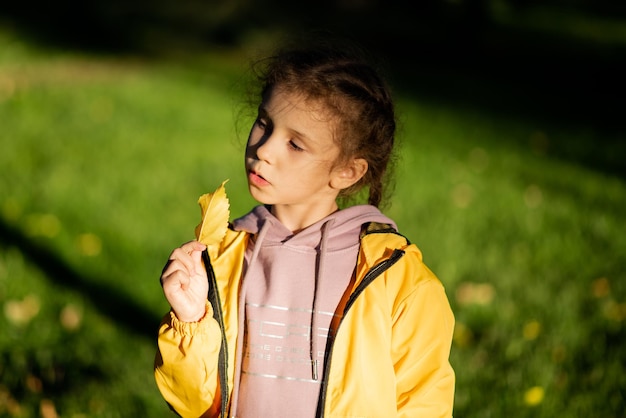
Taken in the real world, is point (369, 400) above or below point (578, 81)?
below

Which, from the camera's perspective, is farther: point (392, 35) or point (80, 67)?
point (392, 35)

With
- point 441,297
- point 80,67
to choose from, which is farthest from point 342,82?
point 80,67

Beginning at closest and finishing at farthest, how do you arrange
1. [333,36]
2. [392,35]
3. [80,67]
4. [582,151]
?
1. [333,36]
2. [582,151]
3. [80,67]
4. [392,35]

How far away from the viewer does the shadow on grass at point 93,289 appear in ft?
11.1

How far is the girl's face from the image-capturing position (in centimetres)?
181

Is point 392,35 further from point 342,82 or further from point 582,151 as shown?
point 342,82

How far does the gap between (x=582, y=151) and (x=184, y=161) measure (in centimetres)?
352

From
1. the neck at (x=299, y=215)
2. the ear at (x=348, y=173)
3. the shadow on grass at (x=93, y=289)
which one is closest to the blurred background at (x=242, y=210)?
the shadow on grass at (x=93, y=289)

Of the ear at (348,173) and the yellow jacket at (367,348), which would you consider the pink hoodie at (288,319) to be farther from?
the ear at (348,173)

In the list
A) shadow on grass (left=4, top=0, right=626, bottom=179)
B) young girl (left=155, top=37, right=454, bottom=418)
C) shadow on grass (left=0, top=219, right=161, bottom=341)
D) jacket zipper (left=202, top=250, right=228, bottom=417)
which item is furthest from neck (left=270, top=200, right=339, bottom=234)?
shadow on grass (left=4, top=0, right=626, bottom=179)

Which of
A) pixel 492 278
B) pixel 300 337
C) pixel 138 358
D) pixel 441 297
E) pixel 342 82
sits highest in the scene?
pixel 342 82

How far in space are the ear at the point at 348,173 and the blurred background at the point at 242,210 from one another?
1.08ft

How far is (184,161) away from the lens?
18.2 feet

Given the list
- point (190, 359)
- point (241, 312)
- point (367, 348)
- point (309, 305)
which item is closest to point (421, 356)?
point (367, 348)
